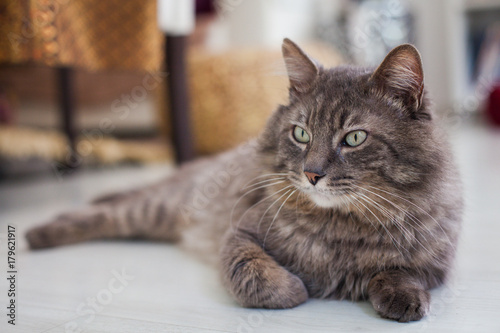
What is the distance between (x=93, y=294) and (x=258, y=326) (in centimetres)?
51

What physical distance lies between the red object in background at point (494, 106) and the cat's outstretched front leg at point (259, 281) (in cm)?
530

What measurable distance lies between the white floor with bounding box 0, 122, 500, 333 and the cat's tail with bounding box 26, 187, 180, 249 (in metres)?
0.04

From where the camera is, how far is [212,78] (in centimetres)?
361

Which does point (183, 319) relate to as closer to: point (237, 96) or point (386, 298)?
point (386, 298)

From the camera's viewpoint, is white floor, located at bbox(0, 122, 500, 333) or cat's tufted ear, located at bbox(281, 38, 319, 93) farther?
cat's tufted ear, located at bbox(281, 38, 319, 93)

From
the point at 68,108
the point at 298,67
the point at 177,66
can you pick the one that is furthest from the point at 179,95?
the point at 298,67

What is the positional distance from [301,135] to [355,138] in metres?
0.15

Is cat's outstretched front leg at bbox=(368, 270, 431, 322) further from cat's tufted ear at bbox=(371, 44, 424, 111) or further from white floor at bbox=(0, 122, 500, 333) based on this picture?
cat's tufted ear at bbox=(371, 44, 424, 111)

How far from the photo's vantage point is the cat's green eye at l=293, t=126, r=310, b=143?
1143mm

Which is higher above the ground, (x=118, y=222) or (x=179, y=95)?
(x=179, y=95)

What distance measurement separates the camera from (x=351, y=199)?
1047 mm

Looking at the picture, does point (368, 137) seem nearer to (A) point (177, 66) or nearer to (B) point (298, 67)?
(B) point (298, 67)

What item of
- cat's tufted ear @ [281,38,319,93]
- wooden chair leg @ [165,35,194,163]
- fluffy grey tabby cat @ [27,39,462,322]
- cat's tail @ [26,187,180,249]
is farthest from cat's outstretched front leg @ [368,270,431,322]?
wooden chair leg @ [165,35,194,163]

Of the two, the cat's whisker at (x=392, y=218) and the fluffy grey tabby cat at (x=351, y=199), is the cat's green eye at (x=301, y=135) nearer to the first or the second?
the fluffy grey tabby cat at (x=351, y=199)
